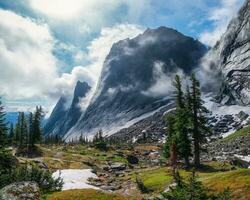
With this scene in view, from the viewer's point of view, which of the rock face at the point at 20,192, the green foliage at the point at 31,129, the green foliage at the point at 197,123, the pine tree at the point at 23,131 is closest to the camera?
the rock face at the point at 20,192

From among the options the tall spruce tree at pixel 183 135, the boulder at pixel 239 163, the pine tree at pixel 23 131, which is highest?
the pine tree at pixel 23 131

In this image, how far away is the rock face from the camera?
69.5 feet

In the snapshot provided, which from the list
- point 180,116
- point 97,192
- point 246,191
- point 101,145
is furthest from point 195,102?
point 101,145

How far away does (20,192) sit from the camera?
21.6 m

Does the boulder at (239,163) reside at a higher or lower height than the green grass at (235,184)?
higher

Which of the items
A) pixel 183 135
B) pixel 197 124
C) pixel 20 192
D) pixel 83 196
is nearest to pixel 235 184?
pixel 83 196

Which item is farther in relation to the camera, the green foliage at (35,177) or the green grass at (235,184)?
the green grass at (235,184)

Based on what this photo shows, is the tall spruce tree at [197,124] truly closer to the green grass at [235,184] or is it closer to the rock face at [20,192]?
the green grass at [235,184]

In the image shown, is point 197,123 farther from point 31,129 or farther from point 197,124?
point 31,129

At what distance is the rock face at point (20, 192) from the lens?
69.5 ft

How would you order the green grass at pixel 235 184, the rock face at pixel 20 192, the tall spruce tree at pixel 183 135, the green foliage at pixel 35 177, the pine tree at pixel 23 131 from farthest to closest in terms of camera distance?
the pine tree at pixel 23 131, the tall spruce tree at pixel 183 135, the green grass at pixel 235 184, the green foliage at pixel 35 177, the rock face at pixel 20 192

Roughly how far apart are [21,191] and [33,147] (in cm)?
10612

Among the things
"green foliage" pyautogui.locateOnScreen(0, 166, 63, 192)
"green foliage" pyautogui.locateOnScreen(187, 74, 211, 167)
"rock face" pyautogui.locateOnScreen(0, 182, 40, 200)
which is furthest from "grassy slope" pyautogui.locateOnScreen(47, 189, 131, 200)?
"green foliage" pyautogui.locateOnScreen(187, 74, 211, 167)

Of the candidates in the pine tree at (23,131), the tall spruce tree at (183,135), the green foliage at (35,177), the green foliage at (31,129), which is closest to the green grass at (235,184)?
the green foliage at (35,177)
